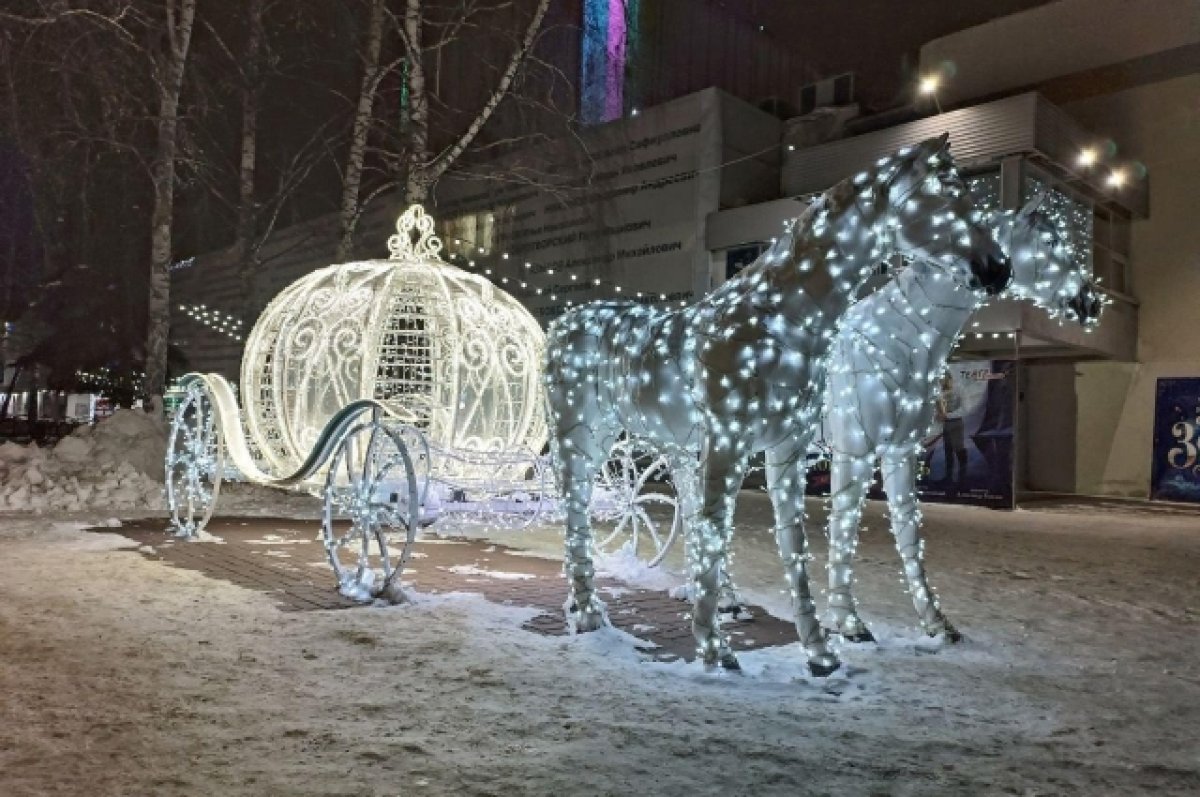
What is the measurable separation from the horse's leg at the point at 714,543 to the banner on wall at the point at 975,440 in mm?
10958

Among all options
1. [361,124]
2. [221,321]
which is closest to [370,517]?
[361,124]

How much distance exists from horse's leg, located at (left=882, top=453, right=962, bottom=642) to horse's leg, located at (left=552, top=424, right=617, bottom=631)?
1705 millimetres

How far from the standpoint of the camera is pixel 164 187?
13969mm

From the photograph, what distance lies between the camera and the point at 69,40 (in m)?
14.1

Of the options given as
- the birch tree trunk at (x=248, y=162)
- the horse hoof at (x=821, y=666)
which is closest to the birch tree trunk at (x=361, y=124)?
the birch tree trunk at (x=248, y=162)

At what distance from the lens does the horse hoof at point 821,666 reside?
15.0ft

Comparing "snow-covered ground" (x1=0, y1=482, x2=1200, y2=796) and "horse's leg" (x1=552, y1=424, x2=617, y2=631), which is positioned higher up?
"horse's leg" (x1=552, y1=424, x2=617, y2=631)

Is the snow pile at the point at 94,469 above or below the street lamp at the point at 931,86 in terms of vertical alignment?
below

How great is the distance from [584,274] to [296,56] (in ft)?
24.7

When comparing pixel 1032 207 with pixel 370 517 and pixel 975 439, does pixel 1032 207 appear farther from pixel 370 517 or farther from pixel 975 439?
pixel 975 439

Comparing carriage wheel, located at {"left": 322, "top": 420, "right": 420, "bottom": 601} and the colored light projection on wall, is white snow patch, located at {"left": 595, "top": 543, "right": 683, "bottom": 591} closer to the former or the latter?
carriage wheel, located at {"left": 322, "top": 420, "right": 420, "bottom": 601}

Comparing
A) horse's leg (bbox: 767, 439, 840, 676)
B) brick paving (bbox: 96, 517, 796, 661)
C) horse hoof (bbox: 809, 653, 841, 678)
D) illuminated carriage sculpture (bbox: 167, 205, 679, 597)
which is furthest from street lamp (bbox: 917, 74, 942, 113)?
horse hoof (bbox: 809, 653, 841, 678)

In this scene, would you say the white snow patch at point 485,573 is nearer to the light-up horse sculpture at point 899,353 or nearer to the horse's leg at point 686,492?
the horse's leg at point 686,492

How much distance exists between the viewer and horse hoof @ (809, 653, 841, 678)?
15.0 ft
